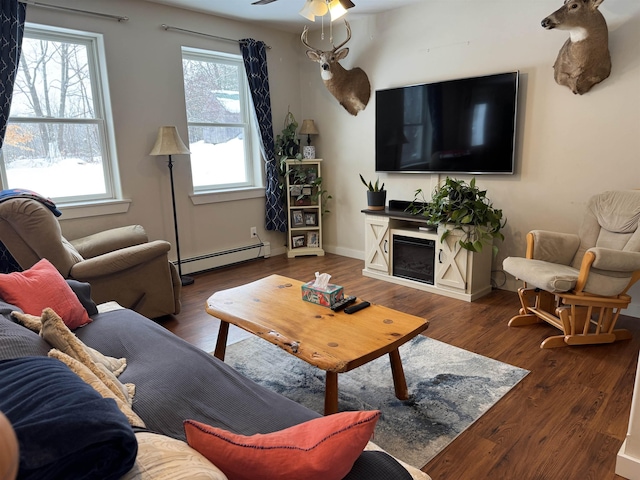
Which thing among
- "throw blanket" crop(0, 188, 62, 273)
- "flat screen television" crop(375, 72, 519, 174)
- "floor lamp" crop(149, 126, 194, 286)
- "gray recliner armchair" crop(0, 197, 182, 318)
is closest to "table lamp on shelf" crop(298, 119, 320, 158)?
"flat screen television" crop(375, 72, 519, 174)

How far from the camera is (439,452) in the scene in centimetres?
182

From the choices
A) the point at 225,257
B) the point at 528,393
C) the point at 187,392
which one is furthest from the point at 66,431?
the point at 225,257

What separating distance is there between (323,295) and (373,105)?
2.85 meters

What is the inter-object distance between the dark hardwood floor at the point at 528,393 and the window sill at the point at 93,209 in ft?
3.20

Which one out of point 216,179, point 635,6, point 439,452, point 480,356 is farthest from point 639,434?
point 216,179

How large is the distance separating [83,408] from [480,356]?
2374mm

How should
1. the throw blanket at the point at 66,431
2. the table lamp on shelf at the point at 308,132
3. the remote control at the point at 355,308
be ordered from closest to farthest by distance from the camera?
1. the throw blanket at the point at 66,431
2. the remote control at the point at 355,308
3. the table lamp on shelf at the point at 308,132

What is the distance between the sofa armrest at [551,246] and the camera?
3.08 meters

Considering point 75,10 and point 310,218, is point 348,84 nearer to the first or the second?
point 310,218

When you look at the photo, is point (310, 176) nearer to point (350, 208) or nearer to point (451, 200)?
point (350, 208)

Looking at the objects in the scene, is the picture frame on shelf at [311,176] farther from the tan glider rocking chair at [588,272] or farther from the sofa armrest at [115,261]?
the tan glider rocking chair at [588,272]

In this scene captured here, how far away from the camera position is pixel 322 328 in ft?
6.82

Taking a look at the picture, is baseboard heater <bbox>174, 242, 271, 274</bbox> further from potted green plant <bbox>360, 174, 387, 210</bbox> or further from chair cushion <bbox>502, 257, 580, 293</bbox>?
chair cushion <bbox>502, 257, 580, 293</bbox>

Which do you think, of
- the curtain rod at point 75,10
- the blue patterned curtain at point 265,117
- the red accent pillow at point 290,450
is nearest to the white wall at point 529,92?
the blue patterned curtain at point 265,117
